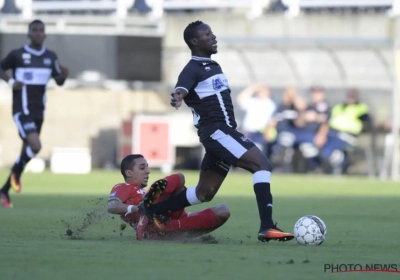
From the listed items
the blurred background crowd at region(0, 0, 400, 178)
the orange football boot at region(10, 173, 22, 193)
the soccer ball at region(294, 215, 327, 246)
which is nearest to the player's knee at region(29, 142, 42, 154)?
the orange football boot at region(10, 173, 22, 193)

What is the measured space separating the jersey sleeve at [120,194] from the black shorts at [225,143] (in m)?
0.79

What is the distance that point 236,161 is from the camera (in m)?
9.52

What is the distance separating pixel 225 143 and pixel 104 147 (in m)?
19.4

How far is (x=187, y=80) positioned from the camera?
9477mm

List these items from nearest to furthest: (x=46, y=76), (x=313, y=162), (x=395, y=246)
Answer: (x=395, y=246) < (x=46, y=76) < (x=313, y=162)

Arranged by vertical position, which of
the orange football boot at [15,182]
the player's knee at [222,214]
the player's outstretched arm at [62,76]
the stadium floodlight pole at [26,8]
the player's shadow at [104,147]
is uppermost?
the stadium floodlight pole at [26,8]

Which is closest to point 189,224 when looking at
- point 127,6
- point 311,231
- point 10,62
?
point 311,231

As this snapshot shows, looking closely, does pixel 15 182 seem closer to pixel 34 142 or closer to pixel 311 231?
pixel 34 142

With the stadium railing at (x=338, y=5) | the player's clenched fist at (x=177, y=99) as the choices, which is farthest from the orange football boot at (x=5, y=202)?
the stadium railing at (x=338, y=5)

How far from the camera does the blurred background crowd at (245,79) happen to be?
26688 mm

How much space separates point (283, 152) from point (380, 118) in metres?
2.44

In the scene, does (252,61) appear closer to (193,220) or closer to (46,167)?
(46,167)

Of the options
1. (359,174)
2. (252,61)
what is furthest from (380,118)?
(252,61)

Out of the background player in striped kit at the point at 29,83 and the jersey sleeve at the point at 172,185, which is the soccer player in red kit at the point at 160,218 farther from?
the background player in striped kit at the point at 29,83
